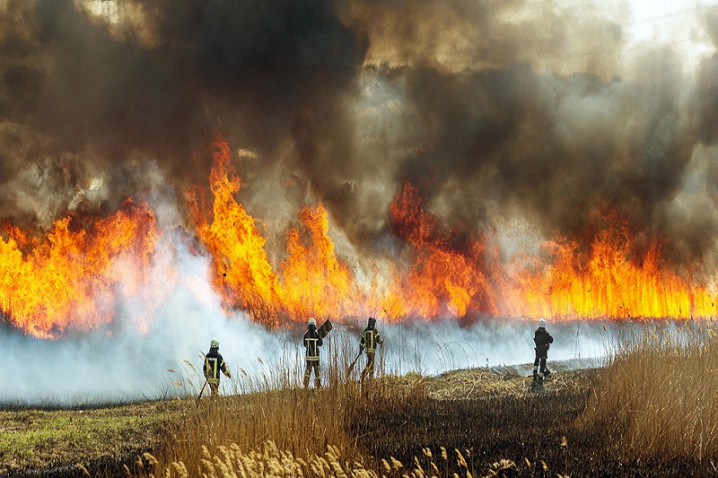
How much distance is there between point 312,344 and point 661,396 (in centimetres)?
954

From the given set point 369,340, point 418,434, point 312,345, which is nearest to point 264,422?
point 418,434

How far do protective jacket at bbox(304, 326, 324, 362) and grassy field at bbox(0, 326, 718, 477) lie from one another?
305cm

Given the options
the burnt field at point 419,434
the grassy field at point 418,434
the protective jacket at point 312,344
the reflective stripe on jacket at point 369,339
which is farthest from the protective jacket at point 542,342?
the protective jacket at point 312,344

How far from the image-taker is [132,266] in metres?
34.9

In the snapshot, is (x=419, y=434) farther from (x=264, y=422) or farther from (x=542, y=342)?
(x=542, y=342)

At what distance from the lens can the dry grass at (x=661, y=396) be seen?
9422 millimetres

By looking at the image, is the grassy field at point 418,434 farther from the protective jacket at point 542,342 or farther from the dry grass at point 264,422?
the protective jacket at point 542,342

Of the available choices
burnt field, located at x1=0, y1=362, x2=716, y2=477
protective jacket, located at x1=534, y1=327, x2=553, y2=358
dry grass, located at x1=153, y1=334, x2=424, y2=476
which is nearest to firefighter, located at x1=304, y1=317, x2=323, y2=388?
burnt field, located at x1=0, y1=362, x2=716, y2=477

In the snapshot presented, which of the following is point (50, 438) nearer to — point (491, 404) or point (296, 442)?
point (296, 442)

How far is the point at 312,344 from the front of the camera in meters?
17.5

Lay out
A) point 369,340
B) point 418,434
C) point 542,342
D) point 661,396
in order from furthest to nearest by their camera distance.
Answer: point 542,342 → point 369,340 → point 418,434 → point 661,396

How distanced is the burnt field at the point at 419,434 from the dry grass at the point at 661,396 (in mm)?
299

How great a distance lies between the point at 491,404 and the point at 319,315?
22101mm

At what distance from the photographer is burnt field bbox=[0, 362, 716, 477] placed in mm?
8750
